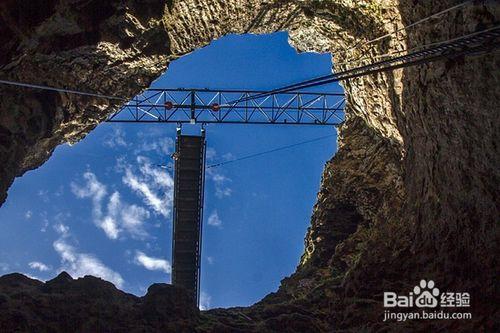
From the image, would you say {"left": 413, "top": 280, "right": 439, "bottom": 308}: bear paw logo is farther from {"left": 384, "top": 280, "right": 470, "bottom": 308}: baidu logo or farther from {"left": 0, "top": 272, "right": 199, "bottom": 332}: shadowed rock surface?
{"left": 0, "top": 272, "right": 199, "bottom": 332}: shadowed rock surface

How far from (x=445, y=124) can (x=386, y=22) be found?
145 inches

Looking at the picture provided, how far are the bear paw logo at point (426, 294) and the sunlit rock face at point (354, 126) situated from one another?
26 cm

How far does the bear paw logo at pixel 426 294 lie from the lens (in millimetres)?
7281

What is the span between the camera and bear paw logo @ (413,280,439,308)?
23.9 feet

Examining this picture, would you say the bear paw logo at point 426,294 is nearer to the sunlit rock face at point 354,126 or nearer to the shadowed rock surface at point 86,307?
the sunlit rock face at point 354,126

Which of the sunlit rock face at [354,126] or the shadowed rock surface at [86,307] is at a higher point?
the sunlit rock face at [354,126]

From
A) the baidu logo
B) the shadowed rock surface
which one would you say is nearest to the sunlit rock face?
the baidu logo

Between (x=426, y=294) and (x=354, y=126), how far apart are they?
9106mm

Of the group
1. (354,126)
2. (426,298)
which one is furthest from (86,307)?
(354,126)

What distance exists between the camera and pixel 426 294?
751 cm

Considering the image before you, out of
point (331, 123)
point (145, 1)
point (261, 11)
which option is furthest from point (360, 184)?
point (145, 1)

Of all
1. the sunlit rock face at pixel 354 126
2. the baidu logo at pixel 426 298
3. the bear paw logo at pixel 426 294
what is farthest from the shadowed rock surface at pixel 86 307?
the bear paw logo at pixel 426 294

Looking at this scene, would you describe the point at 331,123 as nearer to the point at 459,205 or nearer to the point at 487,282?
the point at 459,205

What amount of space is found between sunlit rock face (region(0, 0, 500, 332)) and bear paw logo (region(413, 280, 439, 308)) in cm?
26
